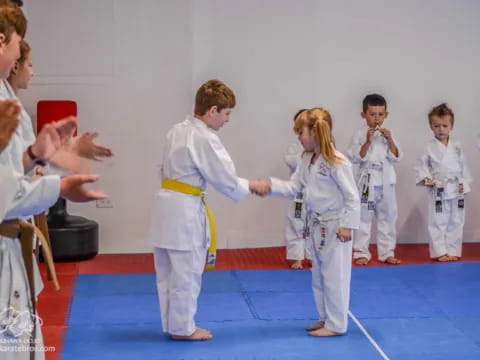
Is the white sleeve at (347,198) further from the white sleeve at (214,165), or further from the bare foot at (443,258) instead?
the bare foot at (443,258)

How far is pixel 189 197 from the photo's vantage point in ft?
14.6

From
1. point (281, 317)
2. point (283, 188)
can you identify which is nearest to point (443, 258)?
point (281, 317)

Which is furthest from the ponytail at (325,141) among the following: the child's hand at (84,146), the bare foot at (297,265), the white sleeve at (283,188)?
the bare foot at (297,265)

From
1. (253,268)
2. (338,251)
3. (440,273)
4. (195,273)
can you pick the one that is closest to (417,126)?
(440,273)

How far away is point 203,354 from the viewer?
4.28 meters

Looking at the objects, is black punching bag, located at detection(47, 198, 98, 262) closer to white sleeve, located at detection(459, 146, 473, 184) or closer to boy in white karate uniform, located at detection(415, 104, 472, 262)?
boy in white karate uniform, located at detection(415, 104, 472, 262)

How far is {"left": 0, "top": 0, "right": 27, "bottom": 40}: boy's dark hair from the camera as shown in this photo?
246 cm

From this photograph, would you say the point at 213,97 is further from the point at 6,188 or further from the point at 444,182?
the point at 444,182

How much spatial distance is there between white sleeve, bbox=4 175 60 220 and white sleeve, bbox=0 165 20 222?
0.04 ft

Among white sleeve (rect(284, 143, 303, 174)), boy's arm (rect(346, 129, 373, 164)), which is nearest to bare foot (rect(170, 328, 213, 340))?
white sleeve (rect(284, 143, 303, 174))

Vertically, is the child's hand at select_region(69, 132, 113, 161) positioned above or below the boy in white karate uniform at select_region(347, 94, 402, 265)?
above

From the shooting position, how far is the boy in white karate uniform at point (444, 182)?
265 inches

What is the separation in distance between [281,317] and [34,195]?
2.92 m

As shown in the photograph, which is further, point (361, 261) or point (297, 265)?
point (361, 261)
